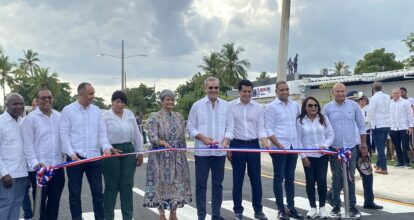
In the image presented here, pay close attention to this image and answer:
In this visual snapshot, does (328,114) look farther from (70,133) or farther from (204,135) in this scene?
(70,133)

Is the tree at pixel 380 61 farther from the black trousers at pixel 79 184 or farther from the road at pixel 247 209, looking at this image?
the black trousers at pixel 79 184

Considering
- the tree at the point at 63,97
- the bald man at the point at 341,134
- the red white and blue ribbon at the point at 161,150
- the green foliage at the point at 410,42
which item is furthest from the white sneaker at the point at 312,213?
the tree at the point at 63,97

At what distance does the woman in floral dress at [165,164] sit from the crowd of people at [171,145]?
1 cm

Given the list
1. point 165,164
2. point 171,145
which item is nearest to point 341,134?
point 171,145

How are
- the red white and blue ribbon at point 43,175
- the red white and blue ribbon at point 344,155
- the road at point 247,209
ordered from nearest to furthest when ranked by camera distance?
1. the red white and blue ribbon at point 43,175
2. the red white and blue ribbon at point 344,155
3. the road at point 247,209

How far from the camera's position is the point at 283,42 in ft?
53.7

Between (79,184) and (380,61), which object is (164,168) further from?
(380,61)

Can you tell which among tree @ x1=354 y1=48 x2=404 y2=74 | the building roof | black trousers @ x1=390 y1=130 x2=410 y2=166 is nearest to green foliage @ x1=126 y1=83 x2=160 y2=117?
tree @ x1=354 y1=48 x2=404 y2=74

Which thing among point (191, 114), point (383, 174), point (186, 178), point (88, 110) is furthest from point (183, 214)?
point (383, 174)

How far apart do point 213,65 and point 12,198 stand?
7187cm

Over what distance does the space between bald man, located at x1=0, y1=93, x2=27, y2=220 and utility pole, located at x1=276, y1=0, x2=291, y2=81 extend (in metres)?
11.2

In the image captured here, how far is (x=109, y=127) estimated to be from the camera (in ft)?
23.0

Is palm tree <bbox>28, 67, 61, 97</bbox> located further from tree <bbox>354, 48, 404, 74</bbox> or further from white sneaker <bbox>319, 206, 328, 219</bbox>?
white sneaker <bbox>319, 206, 328, 219</bbox>

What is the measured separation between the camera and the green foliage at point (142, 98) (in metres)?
79.2
